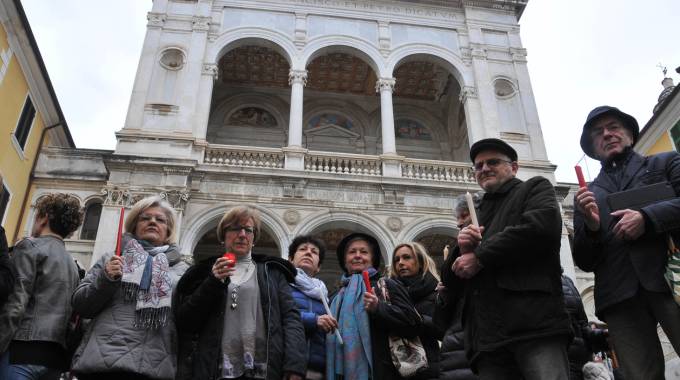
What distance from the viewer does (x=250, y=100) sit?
19344 millimetres

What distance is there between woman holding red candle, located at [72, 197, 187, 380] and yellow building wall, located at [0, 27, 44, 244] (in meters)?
11.6

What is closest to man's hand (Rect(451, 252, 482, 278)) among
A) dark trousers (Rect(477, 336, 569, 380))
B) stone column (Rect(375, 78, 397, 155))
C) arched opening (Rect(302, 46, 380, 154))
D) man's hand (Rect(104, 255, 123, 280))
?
dark trousers (Rect(477, 336, 569, 380))

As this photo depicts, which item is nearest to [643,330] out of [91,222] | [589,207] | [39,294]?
[589,207]

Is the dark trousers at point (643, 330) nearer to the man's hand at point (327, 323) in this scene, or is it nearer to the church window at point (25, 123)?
the man's hand at point (327, 323)

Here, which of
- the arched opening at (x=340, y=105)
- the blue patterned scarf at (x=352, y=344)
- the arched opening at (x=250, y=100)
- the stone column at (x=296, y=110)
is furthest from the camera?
the arched opening at (x=340, y=105)

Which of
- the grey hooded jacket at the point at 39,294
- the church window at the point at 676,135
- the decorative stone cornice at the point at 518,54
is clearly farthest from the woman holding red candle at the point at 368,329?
the church window at the point at 676,135

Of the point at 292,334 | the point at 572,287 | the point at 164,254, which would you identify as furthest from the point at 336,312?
the point at 572,287

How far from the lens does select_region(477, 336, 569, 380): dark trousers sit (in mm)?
2690

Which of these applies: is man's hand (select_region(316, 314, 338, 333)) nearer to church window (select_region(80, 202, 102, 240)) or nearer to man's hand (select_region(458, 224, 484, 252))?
man's hand (select_region(458, 224, 484, 252))

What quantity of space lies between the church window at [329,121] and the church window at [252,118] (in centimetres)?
141

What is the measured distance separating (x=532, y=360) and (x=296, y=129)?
1238 cm

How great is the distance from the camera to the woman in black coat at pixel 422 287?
4.06 metres

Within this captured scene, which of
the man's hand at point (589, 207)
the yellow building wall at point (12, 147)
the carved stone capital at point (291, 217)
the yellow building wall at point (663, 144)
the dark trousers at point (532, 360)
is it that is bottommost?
the dark trousers at point (532, 360)

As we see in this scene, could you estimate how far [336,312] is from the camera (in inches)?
171
